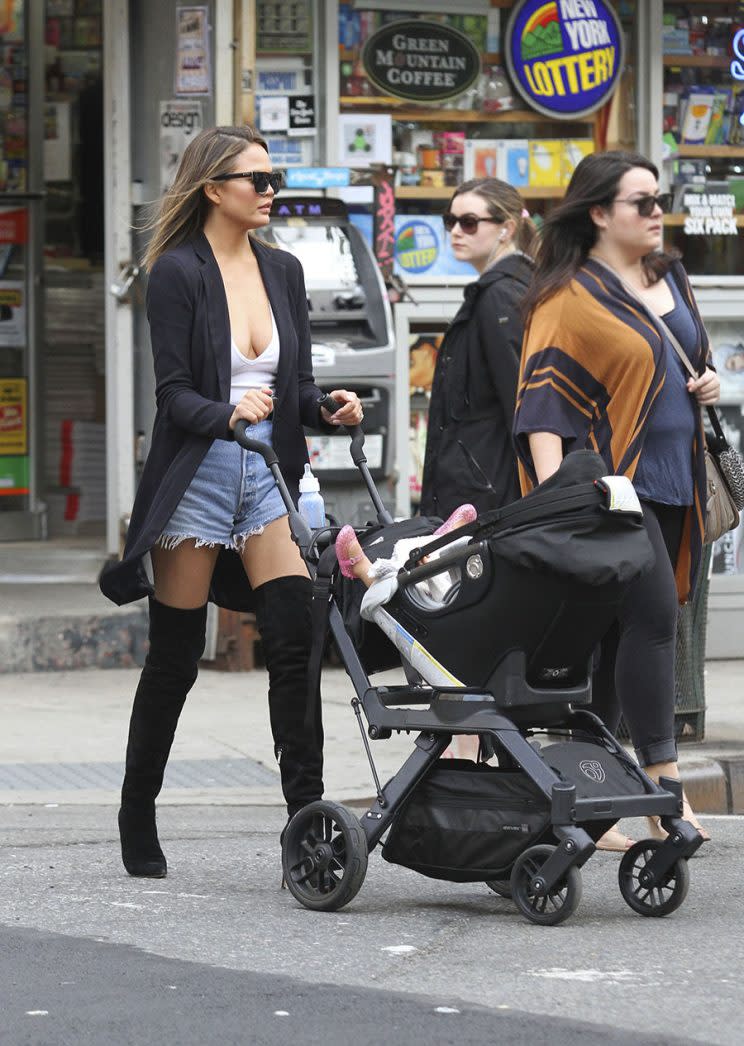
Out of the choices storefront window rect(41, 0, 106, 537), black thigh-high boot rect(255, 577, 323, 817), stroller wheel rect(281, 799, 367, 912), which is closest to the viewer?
stroller wheel rect(281, 799, 367, 912)

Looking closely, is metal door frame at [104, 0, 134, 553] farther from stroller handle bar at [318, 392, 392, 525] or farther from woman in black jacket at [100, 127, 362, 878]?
stroller handle bar at [318, 392, 392, 525]

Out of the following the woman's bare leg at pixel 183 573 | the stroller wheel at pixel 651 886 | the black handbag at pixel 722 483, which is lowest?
the stroller wheel at pixel 651 886

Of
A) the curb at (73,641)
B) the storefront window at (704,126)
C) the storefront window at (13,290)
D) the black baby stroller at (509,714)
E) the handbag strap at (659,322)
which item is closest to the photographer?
the black baby stroller at (509,714)

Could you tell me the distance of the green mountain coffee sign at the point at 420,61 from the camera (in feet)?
31.1

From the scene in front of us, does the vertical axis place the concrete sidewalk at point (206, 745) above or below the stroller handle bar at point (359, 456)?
below

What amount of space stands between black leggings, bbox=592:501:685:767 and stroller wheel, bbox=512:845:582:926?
28.1 inches

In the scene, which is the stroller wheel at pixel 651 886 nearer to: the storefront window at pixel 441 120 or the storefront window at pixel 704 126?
the storefront window at pixel 441 120

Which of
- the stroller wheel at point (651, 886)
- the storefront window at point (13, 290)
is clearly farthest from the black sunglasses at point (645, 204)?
the storefront window at point (13, 290)

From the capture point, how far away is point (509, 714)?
5012mm

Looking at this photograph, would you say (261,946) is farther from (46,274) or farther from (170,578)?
(46,274)

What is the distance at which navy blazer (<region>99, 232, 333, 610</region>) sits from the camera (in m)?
5.33

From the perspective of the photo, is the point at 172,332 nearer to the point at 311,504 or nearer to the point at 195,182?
the point at 195,182

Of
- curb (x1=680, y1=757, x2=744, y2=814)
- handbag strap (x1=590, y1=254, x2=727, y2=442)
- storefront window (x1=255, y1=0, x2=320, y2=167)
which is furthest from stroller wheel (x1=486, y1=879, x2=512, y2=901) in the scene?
storefront window (x1=255, y1=0, x2=320, y2=167)

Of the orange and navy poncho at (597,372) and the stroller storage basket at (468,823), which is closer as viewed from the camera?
the stroller storage basket at (468,823)
